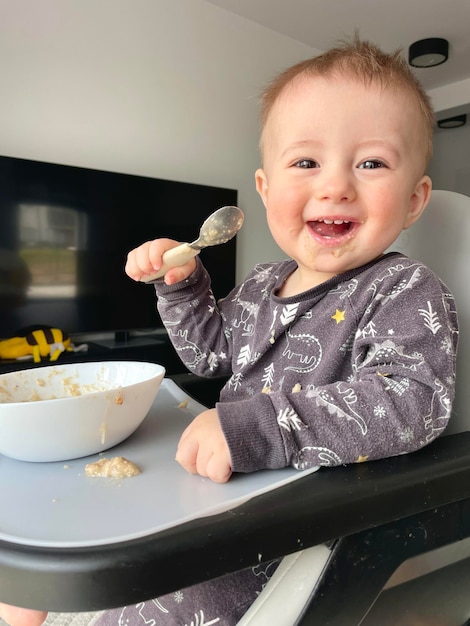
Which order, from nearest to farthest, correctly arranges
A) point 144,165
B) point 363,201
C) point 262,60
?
point 363,201 → point 144,165 → point 262,60

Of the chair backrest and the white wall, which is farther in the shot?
the white wall

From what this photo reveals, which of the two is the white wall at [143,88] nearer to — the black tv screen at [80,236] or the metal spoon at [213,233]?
the black tv screen at [80,236]

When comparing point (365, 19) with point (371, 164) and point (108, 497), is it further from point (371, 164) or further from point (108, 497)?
point (108, 497)

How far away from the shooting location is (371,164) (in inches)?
23.9

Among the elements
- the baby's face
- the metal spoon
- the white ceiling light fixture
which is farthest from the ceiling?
the metal spoon

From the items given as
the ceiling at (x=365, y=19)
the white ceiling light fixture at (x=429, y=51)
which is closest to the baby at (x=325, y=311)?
the ceiling at (x=365, y=19)

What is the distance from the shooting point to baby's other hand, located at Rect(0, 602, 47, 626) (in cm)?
45

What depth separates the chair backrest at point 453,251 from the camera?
615 mm

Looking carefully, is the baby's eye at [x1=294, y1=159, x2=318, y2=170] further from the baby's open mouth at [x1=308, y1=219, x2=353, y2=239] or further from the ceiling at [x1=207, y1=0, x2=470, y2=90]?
the ceiling at [x1=207, y1=0, x2=470, y2=90]

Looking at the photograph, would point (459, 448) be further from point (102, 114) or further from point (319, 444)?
point (102, 114)

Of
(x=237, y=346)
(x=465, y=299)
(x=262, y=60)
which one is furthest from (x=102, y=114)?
(x=465, y=299)

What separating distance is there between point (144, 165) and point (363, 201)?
86.1 inches

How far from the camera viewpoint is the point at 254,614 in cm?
41

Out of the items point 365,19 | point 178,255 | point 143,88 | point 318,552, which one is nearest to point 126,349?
point 143,88
